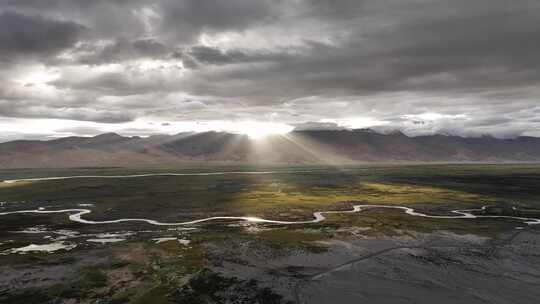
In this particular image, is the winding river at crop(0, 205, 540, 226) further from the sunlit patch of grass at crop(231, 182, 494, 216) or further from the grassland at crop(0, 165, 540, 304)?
the sunlit patch of grass at crop(231, 182, 494, 216)

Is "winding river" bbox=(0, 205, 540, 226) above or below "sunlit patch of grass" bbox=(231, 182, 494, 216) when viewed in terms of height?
below

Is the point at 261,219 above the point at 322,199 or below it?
below

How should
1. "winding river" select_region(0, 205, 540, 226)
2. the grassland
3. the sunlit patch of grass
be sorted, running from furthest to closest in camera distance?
1. the sunlit patch of grass
2. "winding river" select_region(0, 205, 540, 226)
3. the grassland

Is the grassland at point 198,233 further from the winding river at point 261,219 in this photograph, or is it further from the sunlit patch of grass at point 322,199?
the winding river at point 261,219

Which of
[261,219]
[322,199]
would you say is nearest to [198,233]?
[261,219]

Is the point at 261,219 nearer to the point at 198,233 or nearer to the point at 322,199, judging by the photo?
the point at 198,233

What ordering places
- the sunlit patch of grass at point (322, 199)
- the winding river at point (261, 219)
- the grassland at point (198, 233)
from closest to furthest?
1. the grassland at point (198, 233)
2. the winding river at point (261, 219)
3. the sunlit patch of grass at point (322, 199)

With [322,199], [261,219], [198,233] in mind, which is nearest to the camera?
[198,233]

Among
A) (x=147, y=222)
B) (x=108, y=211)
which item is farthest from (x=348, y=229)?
(x=108, y=211)

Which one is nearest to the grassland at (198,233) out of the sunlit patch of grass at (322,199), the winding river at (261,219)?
the sunlit patch of grass at (322,199)

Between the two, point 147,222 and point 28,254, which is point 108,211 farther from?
point 28,254

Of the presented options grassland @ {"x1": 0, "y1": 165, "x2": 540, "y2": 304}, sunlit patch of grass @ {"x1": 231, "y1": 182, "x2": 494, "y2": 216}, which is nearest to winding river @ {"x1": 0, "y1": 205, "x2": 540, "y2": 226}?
grassland @ {"x1": 0, "y1": 165, "x2": 540, "y2": 304}
